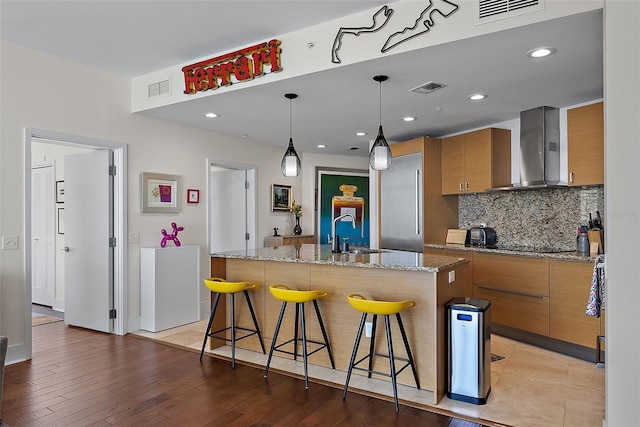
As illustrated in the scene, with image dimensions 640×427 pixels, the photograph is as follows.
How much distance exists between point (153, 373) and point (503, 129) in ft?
14.9

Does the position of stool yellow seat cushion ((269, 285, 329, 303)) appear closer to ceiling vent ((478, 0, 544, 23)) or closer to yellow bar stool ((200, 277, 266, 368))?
yellow bar stool ((200, 277, 266, 368))

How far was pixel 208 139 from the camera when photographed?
5730mm

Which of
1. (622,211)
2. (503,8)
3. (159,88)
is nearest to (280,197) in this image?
(159,88)

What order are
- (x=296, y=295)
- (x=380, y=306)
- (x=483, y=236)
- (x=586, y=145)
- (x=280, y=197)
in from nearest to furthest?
(x=380, y=306) < (x=296, y=295) < (x=586, y=145) < (x=483, y=236) < (x=280, y=197)

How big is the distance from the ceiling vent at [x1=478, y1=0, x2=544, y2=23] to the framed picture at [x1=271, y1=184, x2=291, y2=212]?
4.63 m

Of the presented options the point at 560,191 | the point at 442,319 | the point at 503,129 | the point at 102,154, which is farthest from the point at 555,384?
the point at 102,154

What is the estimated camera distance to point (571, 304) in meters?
3.88

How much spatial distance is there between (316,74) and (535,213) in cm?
305

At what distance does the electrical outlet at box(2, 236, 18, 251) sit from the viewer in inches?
146

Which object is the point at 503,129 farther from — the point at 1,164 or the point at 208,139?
the point at 1,164

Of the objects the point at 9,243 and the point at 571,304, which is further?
the point at 571,304

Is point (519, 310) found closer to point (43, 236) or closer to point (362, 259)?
point (362, 259)

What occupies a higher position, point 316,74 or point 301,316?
point 316,74

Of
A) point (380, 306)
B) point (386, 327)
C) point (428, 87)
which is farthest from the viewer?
point (428, 87)
